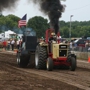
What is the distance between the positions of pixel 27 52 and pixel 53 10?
114 inches

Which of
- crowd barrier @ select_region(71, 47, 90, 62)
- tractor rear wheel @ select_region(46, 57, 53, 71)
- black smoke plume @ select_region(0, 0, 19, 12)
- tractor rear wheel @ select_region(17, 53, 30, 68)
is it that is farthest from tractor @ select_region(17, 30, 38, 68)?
crowd barrier @ select_region(71, 47, 90, 62)

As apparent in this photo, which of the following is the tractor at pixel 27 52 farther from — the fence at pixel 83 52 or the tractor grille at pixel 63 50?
the fence at pixel 83 52

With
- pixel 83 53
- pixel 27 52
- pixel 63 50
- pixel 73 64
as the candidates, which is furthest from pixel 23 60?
pixel 83 53

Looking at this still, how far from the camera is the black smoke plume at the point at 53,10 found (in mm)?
16875

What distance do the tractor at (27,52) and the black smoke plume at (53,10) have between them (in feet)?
5.52

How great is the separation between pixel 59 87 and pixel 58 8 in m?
8.73

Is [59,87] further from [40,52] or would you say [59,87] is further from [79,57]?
[79,57]

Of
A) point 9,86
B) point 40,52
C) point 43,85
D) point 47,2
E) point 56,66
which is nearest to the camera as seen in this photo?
point 9,86

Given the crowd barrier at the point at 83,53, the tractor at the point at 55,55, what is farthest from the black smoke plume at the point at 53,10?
the crowd barrier at the point at 83,53

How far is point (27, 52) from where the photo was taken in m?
16.8

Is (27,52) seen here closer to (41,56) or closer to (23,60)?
(23,60)

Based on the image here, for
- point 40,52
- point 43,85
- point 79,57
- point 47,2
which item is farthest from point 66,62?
point 79,57

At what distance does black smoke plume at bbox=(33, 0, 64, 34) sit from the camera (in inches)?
664

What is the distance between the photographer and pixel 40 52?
15.2 meters
